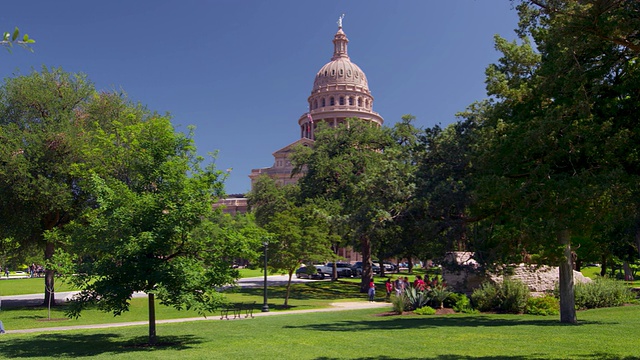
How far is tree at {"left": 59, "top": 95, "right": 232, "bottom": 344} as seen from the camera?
559 inches

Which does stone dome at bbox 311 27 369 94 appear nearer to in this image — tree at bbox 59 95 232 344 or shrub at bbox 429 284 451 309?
shrub at bbox 429 284 451 309

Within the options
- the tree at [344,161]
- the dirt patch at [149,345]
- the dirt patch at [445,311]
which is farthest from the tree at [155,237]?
the tree at [344,161]

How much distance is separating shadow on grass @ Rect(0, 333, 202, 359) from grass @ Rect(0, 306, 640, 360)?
0.08 feet

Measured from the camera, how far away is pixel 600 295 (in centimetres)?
2405

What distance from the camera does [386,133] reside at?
4581cm

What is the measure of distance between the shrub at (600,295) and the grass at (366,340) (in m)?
2.46

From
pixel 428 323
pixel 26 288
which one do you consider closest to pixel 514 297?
pixel 428 323

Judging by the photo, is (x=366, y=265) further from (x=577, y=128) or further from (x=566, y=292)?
(x=577, y=128)

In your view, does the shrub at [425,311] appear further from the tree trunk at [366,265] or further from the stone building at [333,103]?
the stone building at [333,103]

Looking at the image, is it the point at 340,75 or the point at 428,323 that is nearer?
the point at 428,323

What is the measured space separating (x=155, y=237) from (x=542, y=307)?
16.3m

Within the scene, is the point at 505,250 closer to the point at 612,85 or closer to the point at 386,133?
the point at 612,85

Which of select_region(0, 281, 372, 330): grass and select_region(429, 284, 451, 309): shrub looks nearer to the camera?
select_region(429, 284, 451, 309): shrub

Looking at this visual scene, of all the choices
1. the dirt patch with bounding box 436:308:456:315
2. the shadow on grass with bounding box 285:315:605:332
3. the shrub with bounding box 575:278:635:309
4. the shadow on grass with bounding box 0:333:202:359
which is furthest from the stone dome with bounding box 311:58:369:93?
the shadow on grass with bounding box 0:333:202:359
